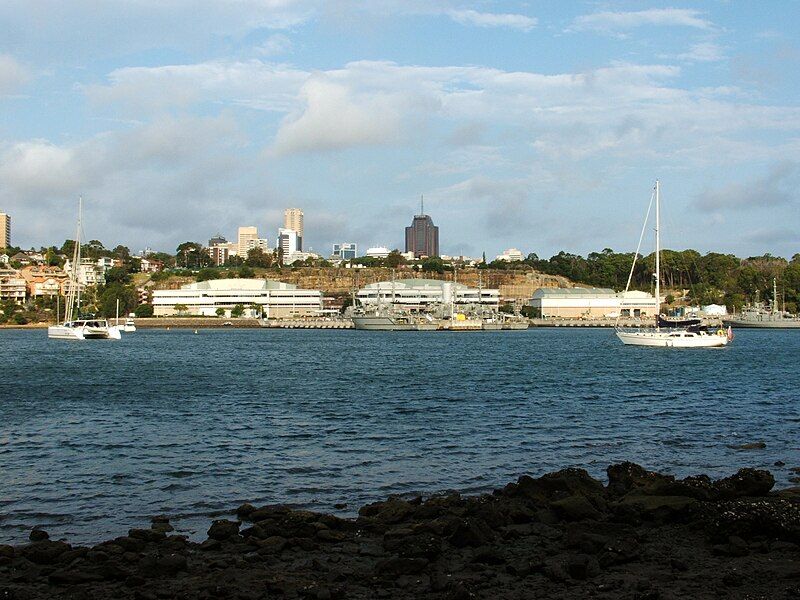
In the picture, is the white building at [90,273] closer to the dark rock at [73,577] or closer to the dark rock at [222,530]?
the dark rock at [222,530]

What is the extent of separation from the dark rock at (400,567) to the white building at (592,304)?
169117mm

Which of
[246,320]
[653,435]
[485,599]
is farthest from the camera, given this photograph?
[246,320]

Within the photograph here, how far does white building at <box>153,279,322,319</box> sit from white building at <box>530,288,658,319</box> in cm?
4784

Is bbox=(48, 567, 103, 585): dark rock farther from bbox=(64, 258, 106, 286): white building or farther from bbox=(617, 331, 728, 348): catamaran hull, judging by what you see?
bbox=(64, 258, 106, 286): white building

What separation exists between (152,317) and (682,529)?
170m

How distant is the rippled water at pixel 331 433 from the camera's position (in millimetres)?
16234

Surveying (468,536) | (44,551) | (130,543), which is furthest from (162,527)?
(468,536)

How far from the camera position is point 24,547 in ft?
39.3

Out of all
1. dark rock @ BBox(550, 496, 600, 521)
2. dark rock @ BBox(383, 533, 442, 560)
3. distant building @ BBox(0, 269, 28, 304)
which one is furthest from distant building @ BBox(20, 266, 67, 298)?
dark rock @ BBox(383, 533, 442, 560)

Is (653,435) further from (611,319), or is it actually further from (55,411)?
(611,319)

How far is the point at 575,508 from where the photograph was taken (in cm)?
1327

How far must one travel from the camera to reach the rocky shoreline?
995 centimetres

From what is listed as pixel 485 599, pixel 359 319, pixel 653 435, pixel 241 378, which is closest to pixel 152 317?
pixel 359 319

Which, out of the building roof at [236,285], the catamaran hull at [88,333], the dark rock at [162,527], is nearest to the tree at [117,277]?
the building roof at [236,285]
